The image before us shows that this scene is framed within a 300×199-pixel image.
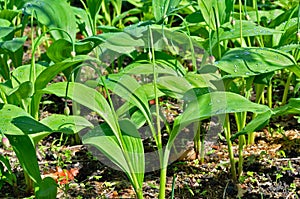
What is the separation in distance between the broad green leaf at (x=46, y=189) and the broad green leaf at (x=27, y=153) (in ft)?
0.12

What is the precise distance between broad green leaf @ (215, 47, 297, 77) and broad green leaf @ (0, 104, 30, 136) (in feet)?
2.47

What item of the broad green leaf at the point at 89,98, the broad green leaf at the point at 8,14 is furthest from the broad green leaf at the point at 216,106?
the broad green leaf at the point at 8,14

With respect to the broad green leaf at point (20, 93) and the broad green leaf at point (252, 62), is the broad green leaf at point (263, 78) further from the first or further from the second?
the broad green leaf at point (20, 93)

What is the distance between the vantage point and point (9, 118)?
1.87 meters

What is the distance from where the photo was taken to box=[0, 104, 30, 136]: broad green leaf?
1.80 m

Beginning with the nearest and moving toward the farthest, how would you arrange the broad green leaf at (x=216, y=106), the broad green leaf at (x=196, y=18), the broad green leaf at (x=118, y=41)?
the broad green leaf at (x=216, y=106)
the broad green leaf at (x=118, y=41)
the broad green leaf at (x=196, y=18)

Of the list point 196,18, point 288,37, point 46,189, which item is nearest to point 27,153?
point 46,189

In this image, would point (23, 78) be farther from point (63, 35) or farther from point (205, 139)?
point (205, 139)

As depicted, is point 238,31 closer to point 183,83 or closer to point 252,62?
point 252,62

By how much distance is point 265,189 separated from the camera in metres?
2.20

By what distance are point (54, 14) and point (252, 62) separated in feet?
3.28

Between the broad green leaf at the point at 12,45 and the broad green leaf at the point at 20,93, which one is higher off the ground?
the broad green leaf at the point at 12,45

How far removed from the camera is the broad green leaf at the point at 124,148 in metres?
1.88

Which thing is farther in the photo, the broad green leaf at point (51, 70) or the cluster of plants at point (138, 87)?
the broad green leaf at point (51, 70)
